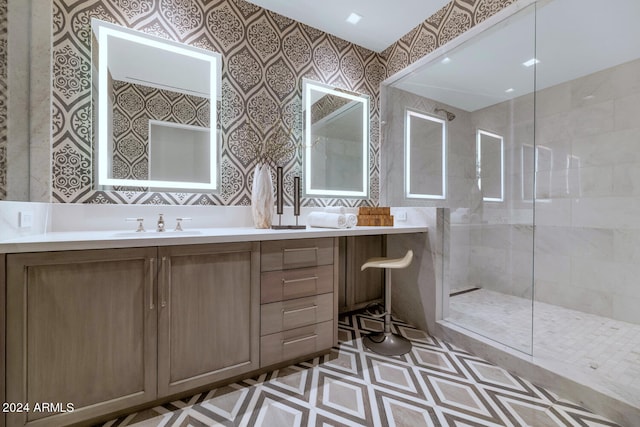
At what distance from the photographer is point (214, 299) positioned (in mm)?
1359

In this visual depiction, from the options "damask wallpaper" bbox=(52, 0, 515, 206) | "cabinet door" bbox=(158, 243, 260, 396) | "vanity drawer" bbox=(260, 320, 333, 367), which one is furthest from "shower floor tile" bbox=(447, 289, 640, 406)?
"cabinet door" bbox=(158, 243, 260, 396)

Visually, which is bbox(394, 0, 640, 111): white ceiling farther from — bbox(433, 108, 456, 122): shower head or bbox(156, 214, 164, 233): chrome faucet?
bbox(156, 214, 164, 233): chrome faucet

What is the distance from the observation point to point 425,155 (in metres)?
2.81

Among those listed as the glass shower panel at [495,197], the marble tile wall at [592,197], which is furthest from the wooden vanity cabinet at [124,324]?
the marble tile wall at [592,197]

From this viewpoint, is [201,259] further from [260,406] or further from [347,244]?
[347,244]

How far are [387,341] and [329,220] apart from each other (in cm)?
97

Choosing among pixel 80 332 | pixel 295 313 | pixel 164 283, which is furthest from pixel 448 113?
pixel 80 332

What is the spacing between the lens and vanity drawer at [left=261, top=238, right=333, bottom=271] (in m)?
1.51

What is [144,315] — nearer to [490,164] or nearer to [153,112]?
[153,112]

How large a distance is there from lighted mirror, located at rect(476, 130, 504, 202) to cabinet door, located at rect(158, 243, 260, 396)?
8.55 feet

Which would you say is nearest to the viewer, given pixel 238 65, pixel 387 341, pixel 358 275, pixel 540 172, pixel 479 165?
pixel 387 341

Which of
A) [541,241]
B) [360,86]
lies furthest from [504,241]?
[360,86]

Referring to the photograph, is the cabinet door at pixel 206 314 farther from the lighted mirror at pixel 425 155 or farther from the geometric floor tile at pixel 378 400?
the lighted mirror at pixel 425 155

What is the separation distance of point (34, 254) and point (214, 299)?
720 mm
